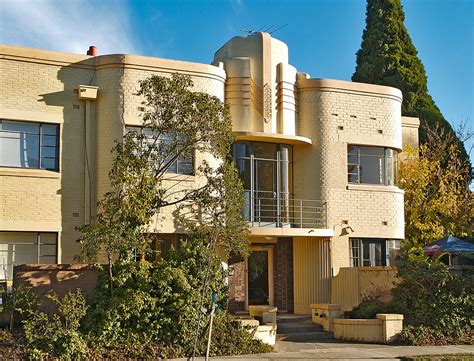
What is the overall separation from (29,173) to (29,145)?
3.00ft

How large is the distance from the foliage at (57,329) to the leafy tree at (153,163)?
45.9 inches

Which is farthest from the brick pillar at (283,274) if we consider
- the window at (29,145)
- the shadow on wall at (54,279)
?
the shadow on wall at (54,279)

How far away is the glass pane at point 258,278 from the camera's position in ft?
79.4

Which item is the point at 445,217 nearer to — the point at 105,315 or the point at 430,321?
the point at 430,321

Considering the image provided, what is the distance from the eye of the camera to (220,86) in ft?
75.7

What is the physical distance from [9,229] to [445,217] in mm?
16860

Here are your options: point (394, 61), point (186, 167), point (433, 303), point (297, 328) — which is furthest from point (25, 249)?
point (394, 61)

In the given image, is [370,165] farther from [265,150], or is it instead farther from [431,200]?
[431,200]

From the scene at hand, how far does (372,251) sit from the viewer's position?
25.0 meters

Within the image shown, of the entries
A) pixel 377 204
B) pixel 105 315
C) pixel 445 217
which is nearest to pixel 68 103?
pixel 105 315

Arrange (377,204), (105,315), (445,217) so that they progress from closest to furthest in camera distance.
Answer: (105,315)
(377,204)
(445,217)

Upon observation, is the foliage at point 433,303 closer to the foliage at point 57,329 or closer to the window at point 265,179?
the window at point 265,179

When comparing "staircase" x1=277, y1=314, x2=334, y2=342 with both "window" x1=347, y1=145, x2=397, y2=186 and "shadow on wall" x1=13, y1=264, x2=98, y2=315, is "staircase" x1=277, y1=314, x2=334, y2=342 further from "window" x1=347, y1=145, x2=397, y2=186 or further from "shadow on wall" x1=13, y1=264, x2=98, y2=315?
"shadow on wall" x1=13, y1=264, x2=98, y2=315

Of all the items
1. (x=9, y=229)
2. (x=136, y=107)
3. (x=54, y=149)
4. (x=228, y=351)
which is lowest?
(x=228, y=351)
